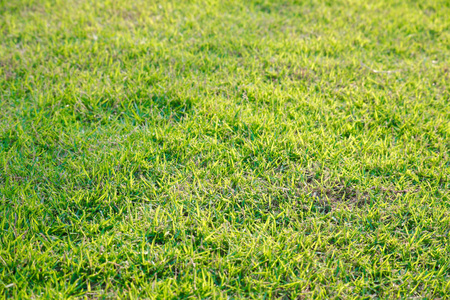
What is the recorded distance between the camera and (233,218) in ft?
7.40

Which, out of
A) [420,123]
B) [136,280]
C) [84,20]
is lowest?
[136,280]

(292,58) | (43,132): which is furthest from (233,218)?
(292,58)

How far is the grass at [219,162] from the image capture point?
1981mm

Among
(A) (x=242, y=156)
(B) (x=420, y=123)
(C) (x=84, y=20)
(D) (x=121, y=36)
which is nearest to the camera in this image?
(A) (x=242, y=156)

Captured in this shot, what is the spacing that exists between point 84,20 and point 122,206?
306 centimetres

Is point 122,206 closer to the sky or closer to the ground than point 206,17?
closer to the ground

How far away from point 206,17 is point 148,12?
0.74 m

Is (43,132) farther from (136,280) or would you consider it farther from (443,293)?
(443,293)

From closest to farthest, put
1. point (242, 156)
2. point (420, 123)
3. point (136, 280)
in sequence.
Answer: point (136, 280), point (242, 156), point (420, 123)

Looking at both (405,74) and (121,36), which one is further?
(121,36)

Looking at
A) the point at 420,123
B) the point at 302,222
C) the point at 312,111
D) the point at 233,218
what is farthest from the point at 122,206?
the point at 420,123

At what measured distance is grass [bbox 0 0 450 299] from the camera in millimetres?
1981

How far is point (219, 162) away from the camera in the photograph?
266cm

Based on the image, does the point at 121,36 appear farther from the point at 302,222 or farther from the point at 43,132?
the point at 302,222
